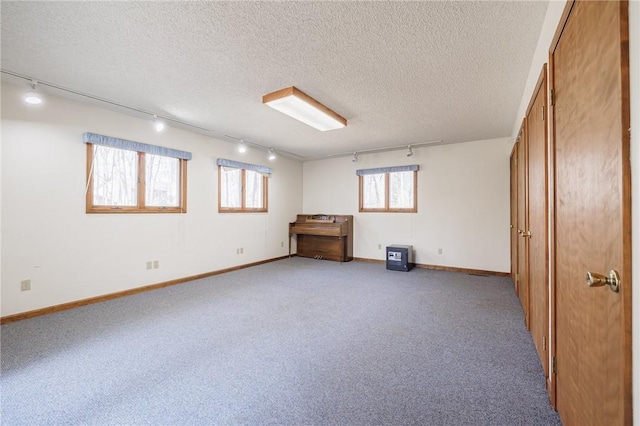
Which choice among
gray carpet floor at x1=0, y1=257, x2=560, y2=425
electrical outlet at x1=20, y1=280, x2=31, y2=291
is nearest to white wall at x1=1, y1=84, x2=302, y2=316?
electrical outlet at x1=20, y1=280, x2=31, y2=291

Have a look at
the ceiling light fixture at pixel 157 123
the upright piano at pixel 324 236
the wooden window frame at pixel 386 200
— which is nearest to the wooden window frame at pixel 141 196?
the ceiling light fixture at pixel 157 123

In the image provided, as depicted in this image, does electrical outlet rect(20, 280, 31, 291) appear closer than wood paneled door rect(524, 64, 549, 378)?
No

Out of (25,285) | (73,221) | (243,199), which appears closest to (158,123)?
(73,221)

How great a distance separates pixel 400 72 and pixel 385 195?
3.52 m

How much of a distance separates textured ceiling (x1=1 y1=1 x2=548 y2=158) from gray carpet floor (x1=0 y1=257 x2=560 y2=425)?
240 centimetres

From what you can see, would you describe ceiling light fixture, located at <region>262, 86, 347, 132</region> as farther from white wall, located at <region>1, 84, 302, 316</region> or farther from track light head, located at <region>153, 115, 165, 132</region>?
white wall, located at <region>1, 84, 302, 316</region>

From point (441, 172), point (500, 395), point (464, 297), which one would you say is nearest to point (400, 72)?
point (500, 395)

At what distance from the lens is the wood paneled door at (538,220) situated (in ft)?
5.69

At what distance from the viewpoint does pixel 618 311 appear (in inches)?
31.8

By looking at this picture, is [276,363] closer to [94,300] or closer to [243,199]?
[94,300]

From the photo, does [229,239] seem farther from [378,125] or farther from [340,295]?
[378,125]

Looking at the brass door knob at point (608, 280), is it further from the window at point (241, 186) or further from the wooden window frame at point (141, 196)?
the window at point (241, 186)

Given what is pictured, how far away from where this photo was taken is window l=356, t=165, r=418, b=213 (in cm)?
553

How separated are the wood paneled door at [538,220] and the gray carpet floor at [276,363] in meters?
0.27
